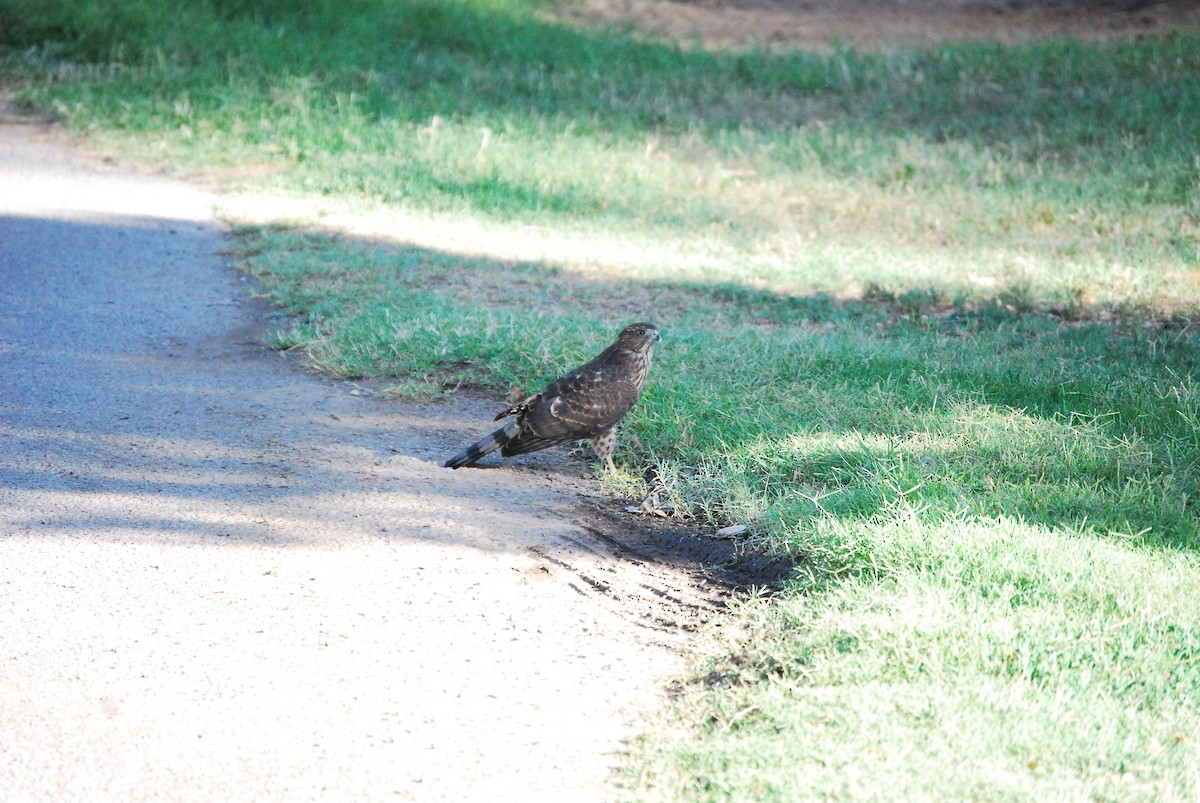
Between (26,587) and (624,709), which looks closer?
(624,709)

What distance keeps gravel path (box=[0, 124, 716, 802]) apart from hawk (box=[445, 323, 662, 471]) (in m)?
0.17

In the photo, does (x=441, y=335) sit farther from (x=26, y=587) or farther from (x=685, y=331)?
(x=26, y=587)

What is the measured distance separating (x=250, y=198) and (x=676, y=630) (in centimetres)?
697

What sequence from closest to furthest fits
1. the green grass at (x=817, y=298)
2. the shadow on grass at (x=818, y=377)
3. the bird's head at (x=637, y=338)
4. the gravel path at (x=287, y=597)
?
1. the gravel path at (x=287, y=597)
2. the green grass at (x=817, y=298)
3. the shadow on grass at (x=818, y=377)
4. the bird's head at (x=637, y=338)

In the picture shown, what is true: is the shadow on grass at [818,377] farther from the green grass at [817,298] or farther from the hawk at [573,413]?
the hawk at [573,413]

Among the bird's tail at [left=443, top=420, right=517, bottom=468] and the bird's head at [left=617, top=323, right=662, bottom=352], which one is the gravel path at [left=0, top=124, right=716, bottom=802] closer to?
the bird's tail at [left=443, top=420, right=517, bottom=468]

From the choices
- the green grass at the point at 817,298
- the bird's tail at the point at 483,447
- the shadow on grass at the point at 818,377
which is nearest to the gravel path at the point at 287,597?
the bird's tail at the point at 483,447

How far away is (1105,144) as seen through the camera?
1198 cm

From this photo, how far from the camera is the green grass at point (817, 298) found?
→ 3.52m

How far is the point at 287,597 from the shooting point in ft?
13.8

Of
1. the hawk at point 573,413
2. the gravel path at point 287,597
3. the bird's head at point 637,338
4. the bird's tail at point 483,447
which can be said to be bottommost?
the gravel path at point 287,597

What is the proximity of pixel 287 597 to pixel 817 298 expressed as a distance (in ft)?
16.3

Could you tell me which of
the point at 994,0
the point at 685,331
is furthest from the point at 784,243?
the point at 994,0

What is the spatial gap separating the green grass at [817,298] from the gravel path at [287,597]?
1.25ft
